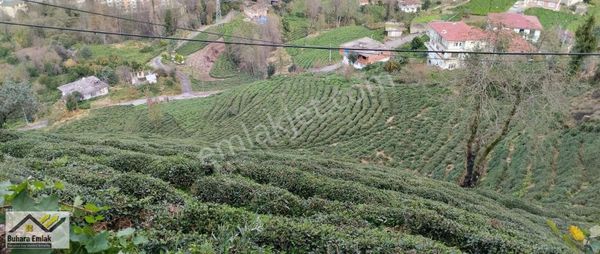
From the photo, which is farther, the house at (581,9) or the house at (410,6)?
the house at (410,6)

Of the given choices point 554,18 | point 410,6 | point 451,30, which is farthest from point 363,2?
point 451,30

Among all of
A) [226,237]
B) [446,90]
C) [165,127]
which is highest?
[226,237]

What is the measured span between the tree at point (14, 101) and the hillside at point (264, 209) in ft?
58.9

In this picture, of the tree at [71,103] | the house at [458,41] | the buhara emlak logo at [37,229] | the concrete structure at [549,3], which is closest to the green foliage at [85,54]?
the tree at [71,103]

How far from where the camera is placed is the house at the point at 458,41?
41.5ft

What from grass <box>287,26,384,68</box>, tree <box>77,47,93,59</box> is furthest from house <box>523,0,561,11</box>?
tree <box>77,47,93,59</box>

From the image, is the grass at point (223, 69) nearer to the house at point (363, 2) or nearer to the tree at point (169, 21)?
the tree at point (169, 21)

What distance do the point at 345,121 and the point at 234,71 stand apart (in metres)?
33.6

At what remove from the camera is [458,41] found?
1330 inches

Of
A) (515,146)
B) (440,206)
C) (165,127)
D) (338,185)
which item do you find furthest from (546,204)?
(165,127)

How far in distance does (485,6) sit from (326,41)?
2212 cm

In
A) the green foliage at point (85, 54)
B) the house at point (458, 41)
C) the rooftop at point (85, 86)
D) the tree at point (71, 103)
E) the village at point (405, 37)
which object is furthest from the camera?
the green foliage at point (85, 54)

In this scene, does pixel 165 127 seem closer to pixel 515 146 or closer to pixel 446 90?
pixel 446 90

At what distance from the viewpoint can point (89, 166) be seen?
23.7ft
